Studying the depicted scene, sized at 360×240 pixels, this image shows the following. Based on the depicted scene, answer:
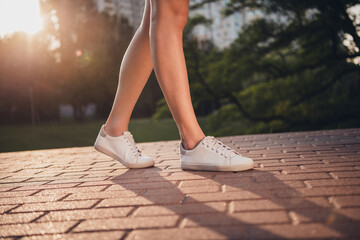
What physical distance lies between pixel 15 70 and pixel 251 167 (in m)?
24.7

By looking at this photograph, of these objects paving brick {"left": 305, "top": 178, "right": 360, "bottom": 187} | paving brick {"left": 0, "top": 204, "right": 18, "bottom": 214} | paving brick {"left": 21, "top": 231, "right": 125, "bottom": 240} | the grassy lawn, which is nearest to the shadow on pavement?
paving brick {"left": 305, "top": 178, "right": 360, "bottom": 187}

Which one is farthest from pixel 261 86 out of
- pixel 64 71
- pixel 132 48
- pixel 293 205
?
pixel 64 71

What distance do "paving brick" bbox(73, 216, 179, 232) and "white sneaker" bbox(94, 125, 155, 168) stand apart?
0.88m


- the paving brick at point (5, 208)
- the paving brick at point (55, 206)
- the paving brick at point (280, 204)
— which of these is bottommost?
the paving brick at point (5, 208)

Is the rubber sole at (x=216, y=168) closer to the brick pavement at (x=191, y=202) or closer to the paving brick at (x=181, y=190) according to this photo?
the brick pavement at (x=191, y=202)

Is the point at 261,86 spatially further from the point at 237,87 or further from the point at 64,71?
the point at 64,71

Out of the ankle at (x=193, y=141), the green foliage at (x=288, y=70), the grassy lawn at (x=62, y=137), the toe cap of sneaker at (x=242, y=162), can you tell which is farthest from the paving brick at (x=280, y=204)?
the grassy lawn at (x=62, y=137)

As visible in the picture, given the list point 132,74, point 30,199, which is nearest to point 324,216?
point 30,199

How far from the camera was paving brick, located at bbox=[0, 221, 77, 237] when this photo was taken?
95 cm

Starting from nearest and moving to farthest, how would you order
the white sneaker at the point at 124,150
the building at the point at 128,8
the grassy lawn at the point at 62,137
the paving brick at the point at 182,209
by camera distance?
1. the paving brick at the point at 182,209
2. the white sneaker at the point at 124,150
3. the grassy lawn at the point at 62,137
4. the building at the point at 128,8

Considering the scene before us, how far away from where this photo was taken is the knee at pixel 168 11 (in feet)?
5.35

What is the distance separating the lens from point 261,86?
7.93 metres

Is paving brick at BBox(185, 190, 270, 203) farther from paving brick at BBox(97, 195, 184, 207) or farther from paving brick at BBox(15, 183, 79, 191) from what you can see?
paving brick at BBox(15, 183, 79, 191)

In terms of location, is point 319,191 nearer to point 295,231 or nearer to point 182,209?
point 295,231
